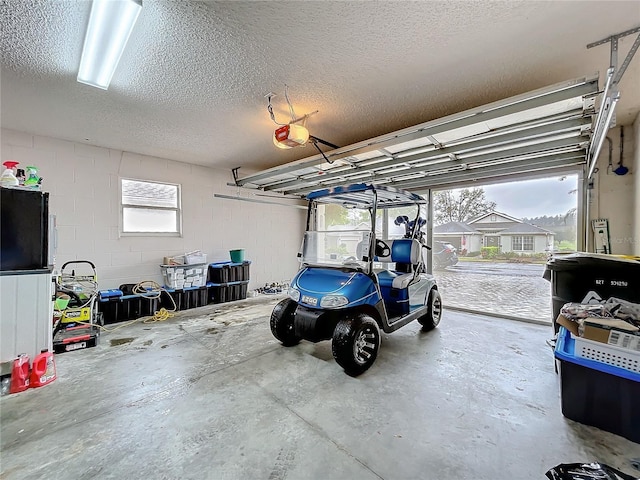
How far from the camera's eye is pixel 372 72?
2.51m

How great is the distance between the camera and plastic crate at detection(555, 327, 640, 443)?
1813 mm

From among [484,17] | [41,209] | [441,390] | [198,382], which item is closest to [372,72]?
[484,17]

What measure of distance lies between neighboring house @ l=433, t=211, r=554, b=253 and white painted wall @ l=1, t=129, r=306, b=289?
4.47 metres

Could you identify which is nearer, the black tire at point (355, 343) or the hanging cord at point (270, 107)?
the black tire at point (355, 343)

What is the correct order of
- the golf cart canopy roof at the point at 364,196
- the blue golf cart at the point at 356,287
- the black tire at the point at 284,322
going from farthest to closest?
the black tire at the point at 284,322, the golf cart canopy roof at the point at 364,196, the blue golf cart at the point at 356,287

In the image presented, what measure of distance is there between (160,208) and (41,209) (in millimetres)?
2640

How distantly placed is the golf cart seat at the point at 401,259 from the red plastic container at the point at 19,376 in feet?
12.5

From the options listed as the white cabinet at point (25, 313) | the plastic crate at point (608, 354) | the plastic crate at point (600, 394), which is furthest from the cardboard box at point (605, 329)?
the white cabinet at point (25, 313)

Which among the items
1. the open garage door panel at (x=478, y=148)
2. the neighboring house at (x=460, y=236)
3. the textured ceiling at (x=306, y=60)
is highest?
the textured ceiling at (x=306, y=60)

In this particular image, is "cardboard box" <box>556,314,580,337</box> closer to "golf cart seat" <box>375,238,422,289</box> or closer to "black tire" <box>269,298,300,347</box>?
"golf cart seat" <box>375,238,422,289</box>

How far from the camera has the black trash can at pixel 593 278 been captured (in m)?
2.24

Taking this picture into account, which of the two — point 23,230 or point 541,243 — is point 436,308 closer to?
point 541,243

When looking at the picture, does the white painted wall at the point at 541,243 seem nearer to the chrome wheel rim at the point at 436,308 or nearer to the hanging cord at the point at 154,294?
the chrome wheel rim at the point at 436,308

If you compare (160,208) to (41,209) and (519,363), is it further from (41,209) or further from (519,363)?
(519,363)
